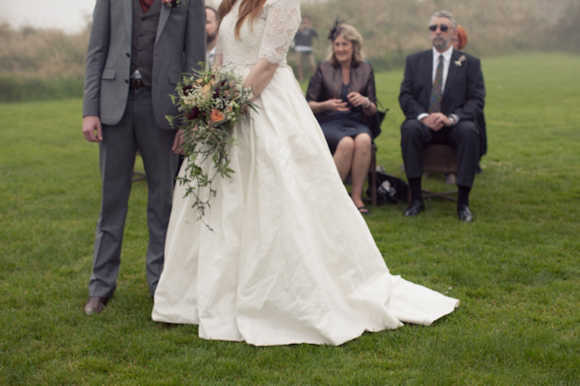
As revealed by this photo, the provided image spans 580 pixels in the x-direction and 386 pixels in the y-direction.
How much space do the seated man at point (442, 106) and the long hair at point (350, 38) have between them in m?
0.61

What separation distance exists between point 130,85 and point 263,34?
35.5 inches

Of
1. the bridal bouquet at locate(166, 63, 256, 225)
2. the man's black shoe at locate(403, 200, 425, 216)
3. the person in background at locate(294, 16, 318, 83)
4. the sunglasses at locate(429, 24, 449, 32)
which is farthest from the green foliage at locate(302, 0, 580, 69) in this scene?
the bridal bouquet at locate(166, 63, 256, 225)

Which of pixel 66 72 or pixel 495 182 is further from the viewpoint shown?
pixel 66 72

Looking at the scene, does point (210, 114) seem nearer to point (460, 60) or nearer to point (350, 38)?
point (350, 38)

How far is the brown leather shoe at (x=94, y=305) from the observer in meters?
3.59

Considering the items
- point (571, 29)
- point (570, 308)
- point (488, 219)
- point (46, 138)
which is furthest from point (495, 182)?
point (571, 29)

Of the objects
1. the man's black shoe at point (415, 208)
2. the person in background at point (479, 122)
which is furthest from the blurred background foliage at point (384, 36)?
the man's black shoe at point (415, 208)

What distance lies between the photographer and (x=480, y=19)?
39.5 metres

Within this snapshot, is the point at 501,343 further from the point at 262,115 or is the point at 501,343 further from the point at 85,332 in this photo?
the point at 85,332

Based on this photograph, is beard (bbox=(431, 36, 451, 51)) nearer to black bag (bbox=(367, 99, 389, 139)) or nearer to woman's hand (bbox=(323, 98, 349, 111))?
black bag (bbox=(367, 99, 389, 139))

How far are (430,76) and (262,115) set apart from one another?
3571mm

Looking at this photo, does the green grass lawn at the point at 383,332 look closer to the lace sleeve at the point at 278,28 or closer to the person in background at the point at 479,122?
the person in background at the point at 479,122

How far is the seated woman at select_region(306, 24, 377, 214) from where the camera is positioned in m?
6.18

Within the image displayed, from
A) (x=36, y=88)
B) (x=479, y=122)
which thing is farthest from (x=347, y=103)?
(x=36, y=88)
